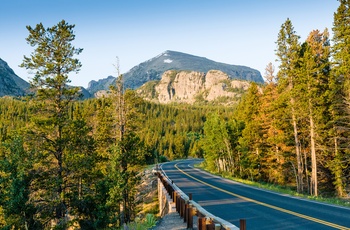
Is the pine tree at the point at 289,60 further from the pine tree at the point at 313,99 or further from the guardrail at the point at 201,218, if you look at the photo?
the guardrail at the point at 201,218

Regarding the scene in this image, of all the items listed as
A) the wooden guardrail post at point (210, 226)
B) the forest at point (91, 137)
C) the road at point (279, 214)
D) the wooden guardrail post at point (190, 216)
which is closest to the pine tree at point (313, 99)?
the forest at point (91, 137)

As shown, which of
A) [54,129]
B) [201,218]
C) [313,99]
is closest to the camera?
[201,218]

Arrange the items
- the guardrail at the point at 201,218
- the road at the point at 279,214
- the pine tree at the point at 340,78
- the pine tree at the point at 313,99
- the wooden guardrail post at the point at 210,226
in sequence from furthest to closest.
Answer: the pine tree at the point at 313,99 < the pine tree at the point at 340,78 < the road at the point at 279,214 < the wooden guardrail post at the point at 210,226 < the guardrail at the point at 201,218

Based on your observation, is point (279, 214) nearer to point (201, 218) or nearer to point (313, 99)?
point (201, 218)

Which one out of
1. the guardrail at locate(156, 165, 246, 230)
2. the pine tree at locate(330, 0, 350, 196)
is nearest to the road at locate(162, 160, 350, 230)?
the guardrail at locate(156, 165, 246, 230)

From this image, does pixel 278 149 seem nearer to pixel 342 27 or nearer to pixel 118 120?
→ pixel 342 27

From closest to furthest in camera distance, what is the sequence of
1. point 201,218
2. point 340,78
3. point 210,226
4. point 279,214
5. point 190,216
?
point 210,226 < point 201,218 < point 190,216 < point 279,214 < point 340,78

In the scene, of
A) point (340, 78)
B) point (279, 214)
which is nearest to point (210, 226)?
point (279, 214)

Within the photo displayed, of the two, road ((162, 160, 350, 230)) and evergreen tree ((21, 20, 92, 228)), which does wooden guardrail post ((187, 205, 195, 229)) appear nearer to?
road ((162, 160, 350, 230))

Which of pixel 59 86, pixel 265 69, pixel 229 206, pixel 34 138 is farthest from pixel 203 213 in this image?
pixel 265 69

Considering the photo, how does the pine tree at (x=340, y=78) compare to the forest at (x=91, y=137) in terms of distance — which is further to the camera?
the pine tree at (x=340, y=78)

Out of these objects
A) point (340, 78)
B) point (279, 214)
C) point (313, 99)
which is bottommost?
point (279, 214)

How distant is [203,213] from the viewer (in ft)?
28.7

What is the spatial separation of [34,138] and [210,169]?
35.1 m
